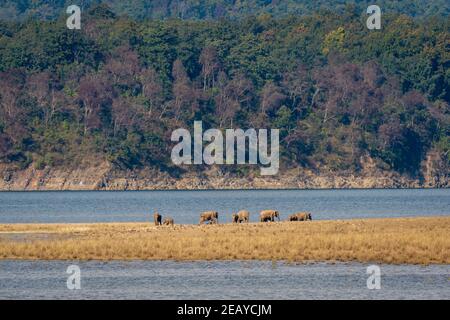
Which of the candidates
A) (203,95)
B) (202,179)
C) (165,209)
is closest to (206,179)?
(202,179)

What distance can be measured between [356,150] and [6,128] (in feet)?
159

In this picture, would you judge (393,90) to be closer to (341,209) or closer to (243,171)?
(243,171)

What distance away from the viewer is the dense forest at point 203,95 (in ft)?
556

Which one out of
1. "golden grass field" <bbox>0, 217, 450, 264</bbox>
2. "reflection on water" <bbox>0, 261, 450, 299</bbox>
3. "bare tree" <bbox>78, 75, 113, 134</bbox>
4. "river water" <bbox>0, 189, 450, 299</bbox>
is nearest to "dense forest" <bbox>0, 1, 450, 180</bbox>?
"bare tree" <bbox>78, 75, 113, 134</bbox>

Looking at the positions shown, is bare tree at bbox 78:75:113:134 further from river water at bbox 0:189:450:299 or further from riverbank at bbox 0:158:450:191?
river water at bbox 0:189:450:299

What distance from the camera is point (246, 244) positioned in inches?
2144

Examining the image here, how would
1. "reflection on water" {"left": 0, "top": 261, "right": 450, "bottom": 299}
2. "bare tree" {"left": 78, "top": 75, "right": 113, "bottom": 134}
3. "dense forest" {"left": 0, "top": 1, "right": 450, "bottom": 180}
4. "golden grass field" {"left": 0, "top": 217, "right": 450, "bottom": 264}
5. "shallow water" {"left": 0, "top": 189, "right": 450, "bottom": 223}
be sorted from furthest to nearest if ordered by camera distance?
"bare tree" {"left": 78, "top": 75, "right": 113, "bottom": 134}
"dense forest" {"left": 0, "top": 1, "right": 450, "bottom": 180}
"shallow water" {"left": 0, "top": 189, "right": 450, "bottom": 223}
"golden grass field" {"left": 0, "top": 217, "right": 450, "bottom": 264}
"reflection on water" {"left": 0, "top": 261, "right": 450, "bottom": 299}

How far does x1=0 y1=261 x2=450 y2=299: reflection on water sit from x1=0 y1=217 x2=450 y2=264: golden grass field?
1.09 meters

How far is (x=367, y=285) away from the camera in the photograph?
45.1 m

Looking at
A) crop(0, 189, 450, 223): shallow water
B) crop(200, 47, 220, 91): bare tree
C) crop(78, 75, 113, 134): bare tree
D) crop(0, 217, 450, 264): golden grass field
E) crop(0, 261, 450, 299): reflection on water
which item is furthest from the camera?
crop(200, 47, 220, 91): bare tree

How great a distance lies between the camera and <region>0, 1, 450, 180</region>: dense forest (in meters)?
169

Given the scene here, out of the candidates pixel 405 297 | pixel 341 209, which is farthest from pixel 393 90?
pixel 405 297

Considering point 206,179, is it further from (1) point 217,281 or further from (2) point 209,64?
(1) point 217,281

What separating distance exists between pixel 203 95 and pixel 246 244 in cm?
12690
